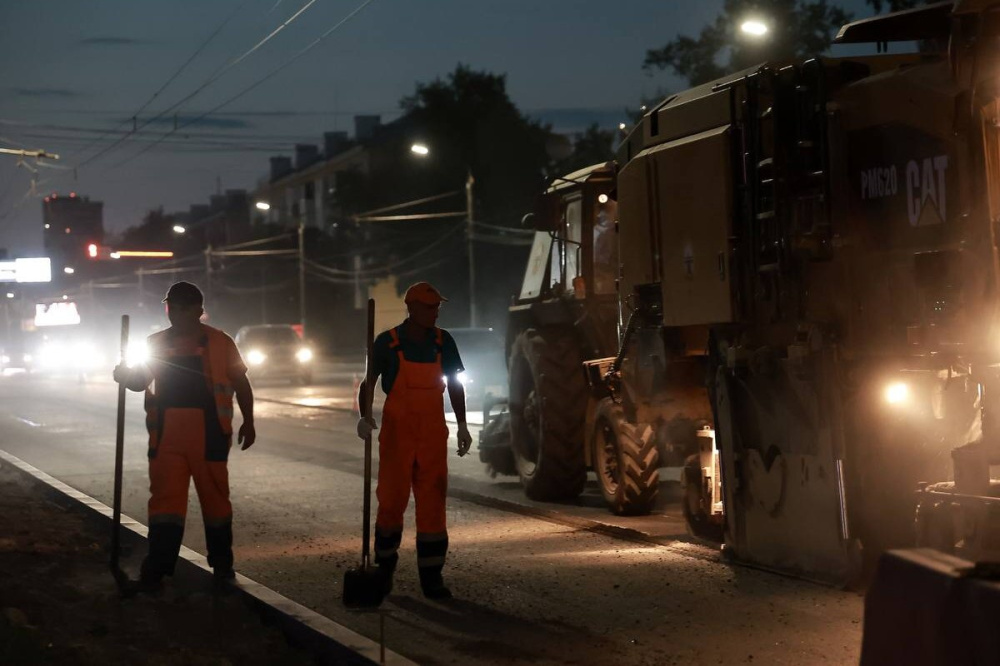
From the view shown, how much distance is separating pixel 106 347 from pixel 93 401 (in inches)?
1843

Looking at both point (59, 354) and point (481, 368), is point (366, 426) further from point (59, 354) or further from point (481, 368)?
point (59, 354)

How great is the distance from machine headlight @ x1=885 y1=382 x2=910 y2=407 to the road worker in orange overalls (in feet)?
11.7

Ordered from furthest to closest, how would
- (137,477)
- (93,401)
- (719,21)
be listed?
1. (719,21)
2. (93,401)
3. (137,477)

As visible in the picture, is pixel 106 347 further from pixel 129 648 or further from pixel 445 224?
pixel 129 648

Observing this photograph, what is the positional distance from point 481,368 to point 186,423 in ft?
66.5

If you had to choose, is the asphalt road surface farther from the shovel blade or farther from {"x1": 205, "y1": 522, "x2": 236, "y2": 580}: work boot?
{"x1": 205, "y1": 522, "x2": 236, "y2": 580}: work boot

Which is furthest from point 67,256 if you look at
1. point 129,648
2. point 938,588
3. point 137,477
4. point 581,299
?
point 938,588

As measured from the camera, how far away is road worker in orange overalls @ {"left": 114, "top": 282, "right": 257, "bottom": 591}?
8.22 meters

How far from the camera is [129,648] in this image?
732 centimetres

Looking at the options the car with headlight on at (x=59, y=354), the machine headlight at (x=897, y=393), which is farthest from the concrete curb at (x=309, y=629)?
the car with headlight on at (x=59, y=354)

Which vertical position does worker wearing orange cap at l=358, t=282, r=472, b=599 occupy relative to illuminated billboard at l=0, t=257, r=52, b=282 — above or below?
below

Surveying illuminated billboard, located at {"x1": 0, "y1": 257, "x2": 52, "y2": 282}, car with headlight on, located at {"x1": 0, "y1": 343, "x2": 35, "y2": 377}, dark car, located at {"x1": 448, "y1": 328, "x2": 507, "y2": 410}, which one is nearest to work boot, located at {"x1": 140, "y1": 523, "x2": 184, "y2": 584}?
dark car, located at {"x1": 448, "y1": 328, "x2": 507, "y2": 410}

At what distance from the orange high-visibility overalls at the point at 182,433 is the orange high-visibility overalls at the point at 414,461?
0.94 m

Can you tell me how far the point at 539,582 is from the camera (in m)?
8.85
